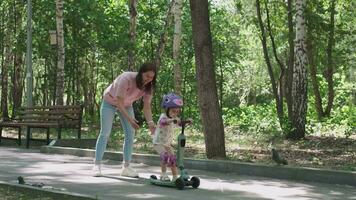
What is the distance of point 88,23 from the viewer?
25.7 m

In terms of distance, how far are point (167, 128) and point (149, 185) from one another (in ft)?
3.04

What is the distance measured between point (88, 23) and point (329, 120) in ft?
37.8

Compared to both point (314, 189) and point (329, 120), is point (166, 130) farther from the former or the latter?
point (329, 120)

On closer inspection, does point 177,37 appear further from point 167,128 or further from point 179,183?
point 179,183

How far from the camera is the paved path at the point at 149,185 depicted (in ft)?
23.4

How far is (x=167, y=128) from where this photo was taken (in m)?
7.63

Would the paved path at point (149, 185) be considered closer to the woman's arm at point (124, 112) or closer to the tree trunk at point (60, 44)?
the woman's arm at point (124, 112)

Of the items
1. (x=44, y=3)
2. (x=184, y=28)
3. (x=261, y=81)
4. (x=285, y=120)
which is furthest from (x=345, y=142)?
(x=261, y=81)

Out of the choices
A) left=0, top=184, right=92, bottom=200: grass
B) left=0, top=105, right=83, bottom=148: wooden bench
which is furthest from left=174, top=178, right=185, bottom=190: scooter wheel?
left=0, top=105, right=83, bottom=148: wooden bench

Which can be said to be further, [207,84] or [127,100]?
[207,84]

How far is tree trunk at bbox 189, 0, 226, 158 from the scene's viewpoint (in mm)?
10469

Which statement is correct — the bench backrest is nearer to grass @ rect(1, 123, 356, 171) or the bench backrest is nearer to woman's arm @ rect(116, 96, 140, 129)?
grass @ rect(1, 123, 356, 171)

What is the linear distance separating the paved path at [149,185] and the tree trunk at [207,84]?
1.04m

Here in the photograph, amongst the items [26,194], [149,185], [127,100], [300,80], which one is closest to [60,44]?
[300,80]
